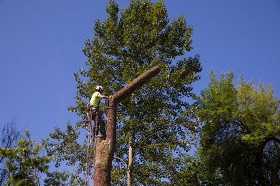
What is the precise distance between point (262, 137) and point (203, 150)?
3.62m

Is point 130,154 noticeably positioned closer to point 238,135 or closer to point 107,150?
point 238,135

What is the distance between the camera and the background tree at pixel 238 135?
17516 millimetres

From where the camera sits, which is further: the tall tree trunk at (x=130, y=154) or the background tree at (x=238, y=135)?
the background tree at (x=238, y=135)

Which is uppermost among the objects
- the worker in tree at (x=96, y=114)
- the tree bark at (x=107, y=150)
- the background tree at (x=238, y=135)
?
the background tree at (x=238, y=135)

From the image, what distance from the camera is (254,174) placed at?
1834 centimetres

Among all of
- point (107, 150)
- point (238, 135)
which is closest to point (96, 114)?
point (107, 150)

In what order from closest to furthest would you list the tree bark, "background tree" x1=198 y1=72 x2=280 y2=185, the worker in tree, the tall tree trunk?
the tree bark < the worker in tree < the tall tree trunk < "background tree" x1=198 y1=72 x2=280 y2=185

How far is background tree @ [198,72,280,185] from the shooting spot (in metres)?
17.5

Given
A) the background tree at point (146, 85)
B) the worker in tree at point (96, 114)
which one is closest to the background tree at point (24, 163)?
the background tree at point (146, 85)

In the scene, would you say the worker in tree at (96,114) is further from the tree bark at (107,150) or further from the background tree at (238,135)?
the background tree at (238,135)

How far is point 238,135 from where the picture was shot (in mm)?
18156

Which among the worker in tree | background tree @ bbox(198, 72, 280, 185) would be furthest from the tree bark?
background tree @ bbox(198, 72, 280, 185)

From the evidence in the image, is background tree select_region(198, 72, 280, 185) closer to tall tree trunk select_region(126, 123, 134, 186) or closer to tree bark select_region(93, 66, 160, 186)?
tall tree trunk select_region(126, 123, 134, 186)

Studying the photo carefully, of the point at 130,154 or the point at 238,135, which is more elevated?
the point at 238,135
